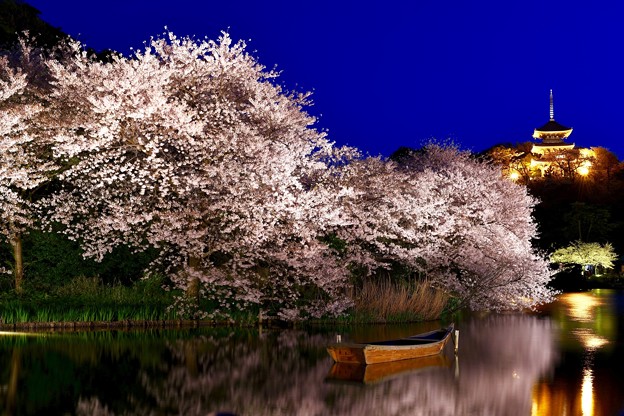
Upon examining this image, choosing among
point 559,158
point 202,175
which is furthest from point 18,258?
point 559,158

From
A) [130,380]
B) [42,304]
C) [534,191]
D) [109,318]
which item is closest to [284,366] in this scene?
[130,380]

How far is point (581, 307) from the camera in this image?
132 ft

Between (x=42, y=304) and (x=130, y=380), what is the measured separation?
10.3 metres

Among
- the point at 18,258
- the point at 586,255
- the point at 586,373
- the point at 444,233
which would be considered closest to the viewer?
the point at 586,373

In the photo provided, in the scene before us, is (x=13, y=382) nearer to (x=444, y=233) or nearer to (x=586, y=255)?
(x=444, y=233)

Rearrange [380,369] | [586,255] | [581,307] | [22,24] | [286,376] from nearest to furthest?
[286,376], [380,369], [22,24], [581,307], [586,255]

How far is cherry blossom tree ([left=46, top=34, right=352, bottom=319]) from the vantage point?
2402 centimetres

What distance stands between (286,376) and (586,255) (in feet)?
182

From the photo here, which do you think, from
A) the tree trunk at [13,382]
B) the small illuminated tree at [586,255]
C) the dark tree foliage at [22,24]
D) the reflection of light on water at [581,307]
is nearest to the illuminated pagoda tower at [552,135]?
the small illuminated tree at [586,255]

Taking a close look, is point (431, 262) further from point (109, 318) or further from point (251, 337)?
point (109, 318)

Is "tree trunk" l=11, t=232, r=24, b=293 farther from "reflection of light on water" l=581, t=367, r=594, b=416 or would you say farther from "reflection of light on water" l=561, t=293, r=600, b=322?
"reflection of light on water" l=561, t=293, r=600, b=322

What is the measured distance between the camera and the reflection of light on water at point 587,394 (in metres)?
13.5

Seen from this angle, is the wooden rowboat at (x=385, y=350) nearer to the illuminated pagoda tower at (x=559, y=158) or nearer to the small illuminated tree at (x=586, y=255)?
the small illuminated tree at (x=586, y=255)

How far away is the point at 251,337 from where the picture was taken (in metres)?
23.4
